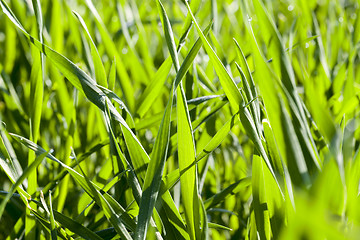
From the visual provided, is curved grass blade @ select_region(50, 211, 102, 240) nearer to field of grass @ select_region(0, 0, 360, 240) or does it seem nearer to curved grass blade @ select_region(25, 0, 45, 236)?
field of grass @ select_region(0, 0, 360, 240)

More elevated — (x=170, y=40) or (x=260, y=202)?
(x=170, y=40)

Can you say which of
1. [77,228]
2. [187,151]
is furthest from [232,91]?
Result: [77,228]

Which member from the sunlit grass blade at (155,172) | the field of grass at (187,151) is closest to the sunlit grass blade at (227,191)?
the field of grass at (187,151)

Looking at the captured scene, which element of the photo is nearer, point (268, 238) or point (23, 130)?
point (268, 238)

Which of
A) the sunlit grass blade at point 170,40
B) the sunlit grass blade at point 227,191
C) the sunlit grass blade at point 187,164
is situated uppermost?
the sunlit grass blade at point 170,40

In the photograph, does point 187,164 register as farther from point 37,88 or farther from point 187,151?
point 37,88

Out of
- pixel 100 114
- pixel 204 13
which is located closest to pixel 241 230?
pixel 100 114

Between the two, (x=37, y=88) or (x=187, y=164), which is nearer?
(x=187, y=164)

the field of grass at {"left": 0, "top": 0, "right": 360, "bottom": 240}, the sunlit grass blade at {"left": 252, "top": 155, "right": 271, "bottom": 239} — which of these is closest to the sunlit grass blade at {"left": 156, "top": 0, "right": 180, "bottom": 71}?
the field of grass at {"left": 0, "top": 0, "right": 360, "bottom": 240}

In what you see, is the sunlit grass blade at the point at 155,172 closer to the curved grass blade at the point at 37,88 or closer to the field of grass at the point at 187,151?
the field of grass at the point at 187,151

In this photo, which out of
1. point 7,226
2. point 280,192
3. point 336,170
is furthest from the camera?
point 7,226

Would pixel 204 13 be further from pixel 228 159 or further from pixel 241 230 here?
pixel 241 230
